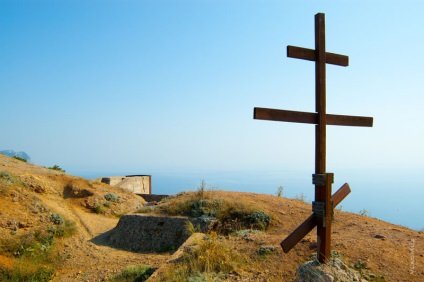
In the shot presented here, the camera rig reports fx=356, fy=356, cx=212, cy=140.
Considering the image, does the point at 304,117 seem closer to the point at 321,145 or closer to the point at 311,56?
the point at 321,145

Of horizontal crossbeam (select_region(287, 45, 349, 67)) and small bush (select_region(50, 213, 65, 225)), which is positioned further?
small bush (select_region(50, 213, 65, 225))

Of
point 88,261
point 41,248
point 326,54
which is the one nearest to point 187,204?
point 88,261

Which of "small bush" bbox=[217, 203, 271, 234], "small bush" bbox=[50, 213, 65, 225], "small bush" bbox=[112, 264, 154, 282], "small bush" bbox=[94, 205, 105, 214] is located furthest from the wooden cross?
"small bush" bbox=[94, 205, 105, 214]

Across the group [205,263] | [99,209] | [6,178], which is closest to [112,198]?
[99,209]

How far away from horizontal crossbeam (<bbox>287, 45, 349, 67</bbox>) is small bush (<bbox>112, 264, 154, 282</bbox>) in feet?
15.7

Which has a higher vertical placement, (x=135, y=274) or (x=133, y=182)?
(x=133, y=182)

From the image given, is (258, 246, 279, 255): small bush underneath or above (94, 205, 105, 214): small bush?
above

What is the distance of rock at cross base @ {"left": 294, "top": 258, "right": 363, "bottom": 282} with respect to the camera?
477 cm

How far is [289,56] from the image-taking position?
503cm

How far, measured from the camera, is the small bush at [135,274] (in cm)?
677

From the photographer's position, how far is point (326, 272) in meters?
4.83

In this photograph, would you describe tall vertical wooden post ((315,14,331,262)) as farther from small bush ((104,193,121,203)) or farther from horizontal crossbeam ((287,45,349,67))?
small bush ((104,193,121,203))

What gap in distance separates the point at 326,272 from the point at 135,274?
12.5 ft

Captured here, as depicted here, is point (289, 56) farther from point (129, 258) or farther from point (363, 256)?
point (129, 258)
